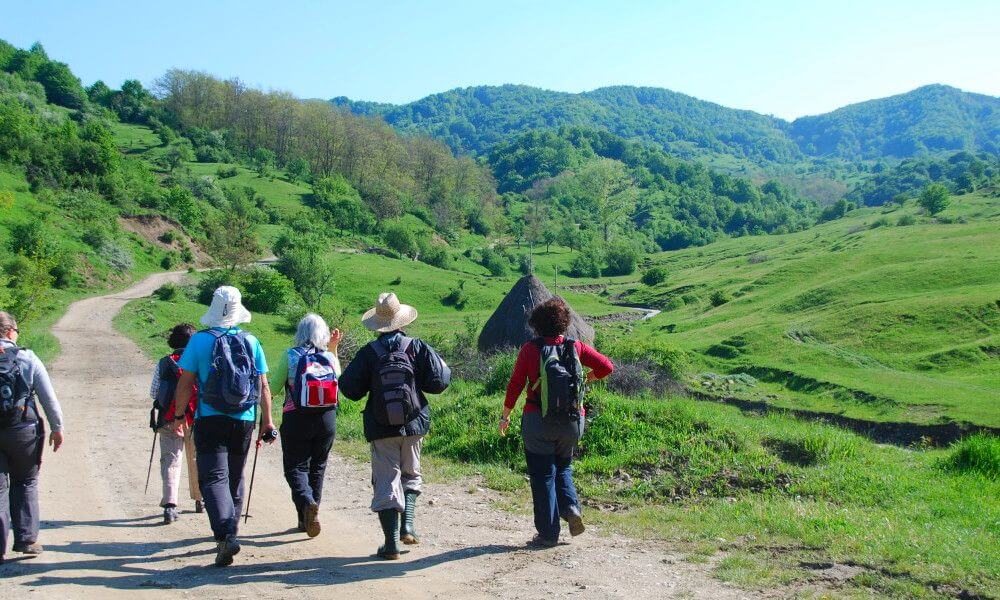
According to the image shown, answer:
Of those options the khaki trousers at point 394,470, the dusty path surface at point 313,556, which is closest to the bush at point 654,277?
the dusty path surface at point 313,556

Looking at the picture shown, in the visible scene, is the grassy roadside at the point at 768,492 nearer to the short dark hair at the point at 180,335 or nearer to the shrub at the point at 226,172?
the short dark hair at the point at 180,335

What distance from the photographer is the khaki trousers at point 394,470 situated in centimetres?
605

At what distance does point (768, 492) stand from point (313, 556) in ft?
15.8

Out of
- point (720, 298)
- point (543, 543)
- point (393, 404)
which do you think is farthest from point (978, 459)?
point (720, 298)

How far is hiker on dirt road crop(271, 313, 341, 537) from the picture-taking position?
6.28 metres

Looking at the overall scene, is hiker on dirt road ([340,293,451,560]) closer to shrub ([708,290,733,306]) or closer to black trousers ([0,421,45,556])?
black trousers ([0,421,45,556])

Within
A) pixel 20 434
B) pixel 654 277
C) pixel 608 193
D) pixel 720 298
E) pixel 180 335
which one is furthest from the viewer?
pixel 608 193

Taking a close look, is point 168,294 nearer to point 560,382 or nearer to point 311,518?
point 311,518

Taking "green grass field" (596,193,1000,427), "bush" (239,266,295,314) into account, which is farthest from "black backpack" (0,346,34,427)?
"bush" (239,266,295,314)

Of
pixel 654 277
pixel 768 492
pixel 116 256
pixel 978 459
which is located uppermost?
pixel 116 256

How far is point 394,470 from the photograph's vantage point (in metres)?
6.13

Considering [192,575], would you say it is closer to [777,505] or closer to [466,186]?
[777,505]

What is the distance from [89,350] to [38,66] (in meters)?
100

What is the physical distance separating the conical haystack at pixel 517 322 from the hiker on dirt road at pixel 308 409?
43.7ft
